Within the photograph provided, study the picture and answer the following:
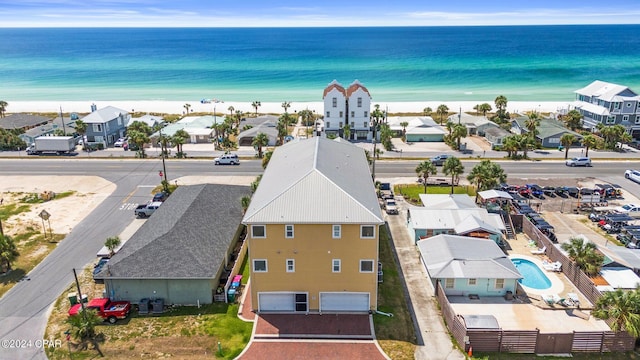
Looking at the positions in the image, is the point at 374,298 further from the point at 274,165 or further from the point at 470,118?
the point at 470,118

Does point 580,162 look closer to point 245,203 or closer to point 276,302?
point 245,203

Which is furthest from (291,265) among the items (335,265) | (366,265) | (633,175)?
(633,175)

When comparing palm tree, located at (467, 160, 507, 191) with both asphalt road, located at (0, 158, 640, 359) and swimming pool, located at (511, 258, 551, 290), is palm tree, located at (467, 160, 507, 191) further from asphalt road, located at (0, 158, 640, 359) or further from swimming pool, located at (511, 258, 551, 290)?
Answer: asphalt road, located at (0, 158, 640, 359)

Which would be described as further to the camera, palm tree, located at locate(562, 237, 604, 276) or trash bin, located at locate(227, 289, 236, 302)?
palm tree, located at locate(562, 237, 604, 276)

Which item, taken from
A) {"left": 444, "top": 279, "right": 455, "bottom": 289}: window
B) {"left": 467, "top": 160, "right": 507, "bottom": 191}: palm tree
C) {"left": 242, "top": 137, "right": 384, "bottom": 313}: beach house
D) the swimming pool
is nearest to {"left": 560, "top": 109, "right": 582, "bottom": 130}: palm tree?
{"left": 467, "top": 160, "right": 507, "bottom": 191}: palm tree

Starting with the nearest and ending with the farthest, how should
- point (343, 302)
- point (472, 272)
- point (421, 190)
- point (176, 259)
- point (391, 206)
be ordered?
1. point (343, 302)
2. point (176, 259)
3. point (472, 272)
4. point (391, 206)
5. point (421, 190)
